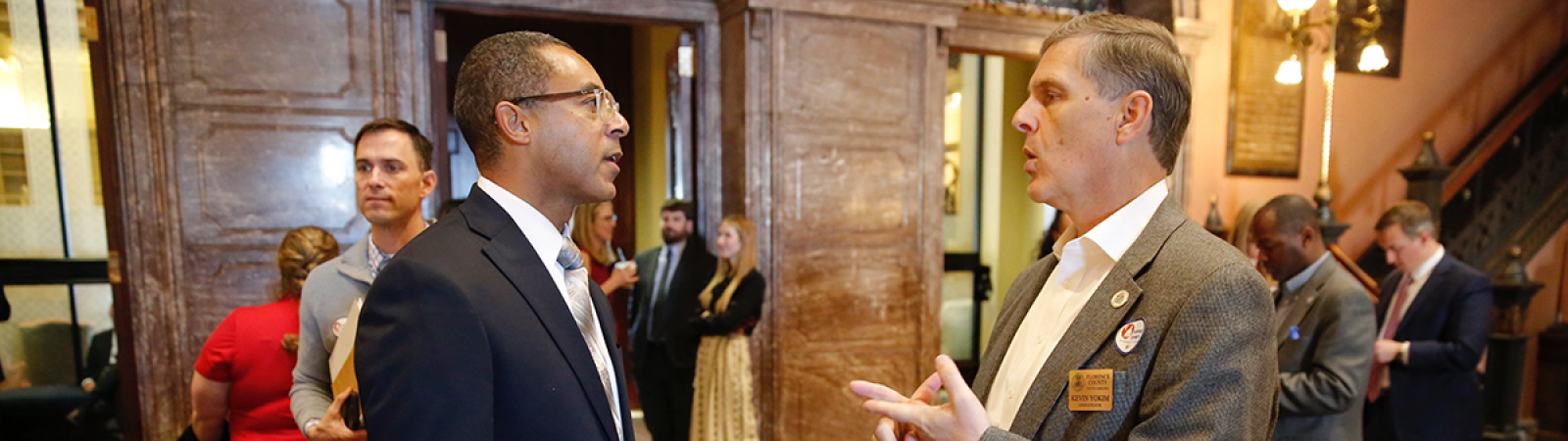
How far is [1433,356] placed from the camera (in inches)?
115

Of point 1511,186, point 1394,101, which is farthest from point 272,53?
point 1511,186

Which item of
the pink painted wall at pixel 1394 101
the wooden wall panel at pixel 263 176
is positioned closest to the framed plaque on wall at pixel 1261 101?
the pink painted wall at pixel 1394 101

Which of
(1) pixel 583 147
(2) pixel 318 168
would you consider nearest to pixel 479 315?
(1) pixel 583 147

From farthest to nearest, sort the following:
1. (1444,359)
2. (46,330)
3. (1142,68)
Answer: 1. (46,330)
2. (1444,359)
3. (1142,68)

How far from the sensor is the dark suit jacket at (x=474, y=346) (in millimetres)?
956

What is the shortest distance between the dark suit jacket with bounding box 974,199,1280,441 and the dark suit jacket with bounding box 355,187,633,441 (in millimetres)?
615

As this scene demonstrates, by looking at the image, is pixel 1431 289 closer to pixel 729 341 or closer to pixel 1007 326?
pixel 1007 326

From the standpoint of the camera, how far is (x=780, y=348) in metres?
4.03

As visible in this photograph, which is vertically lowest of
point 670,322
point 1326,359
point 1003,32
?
point 670,322

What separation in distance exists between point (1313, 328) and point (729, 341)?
91.1 inches

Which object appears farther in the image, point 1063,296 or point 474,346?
point 1063,296

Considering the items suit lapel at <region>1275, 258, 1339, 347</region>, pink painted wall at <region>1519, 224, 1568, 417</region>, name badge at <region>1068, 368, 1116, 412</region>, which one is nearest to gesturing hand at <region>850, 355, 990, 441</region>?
name badge at <region>1068, 368, 1116, 412</region>

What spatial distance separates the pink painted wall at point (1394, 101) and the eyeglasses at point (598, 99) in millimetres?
4685

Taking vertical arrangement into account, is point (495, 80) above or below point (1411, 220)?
above
